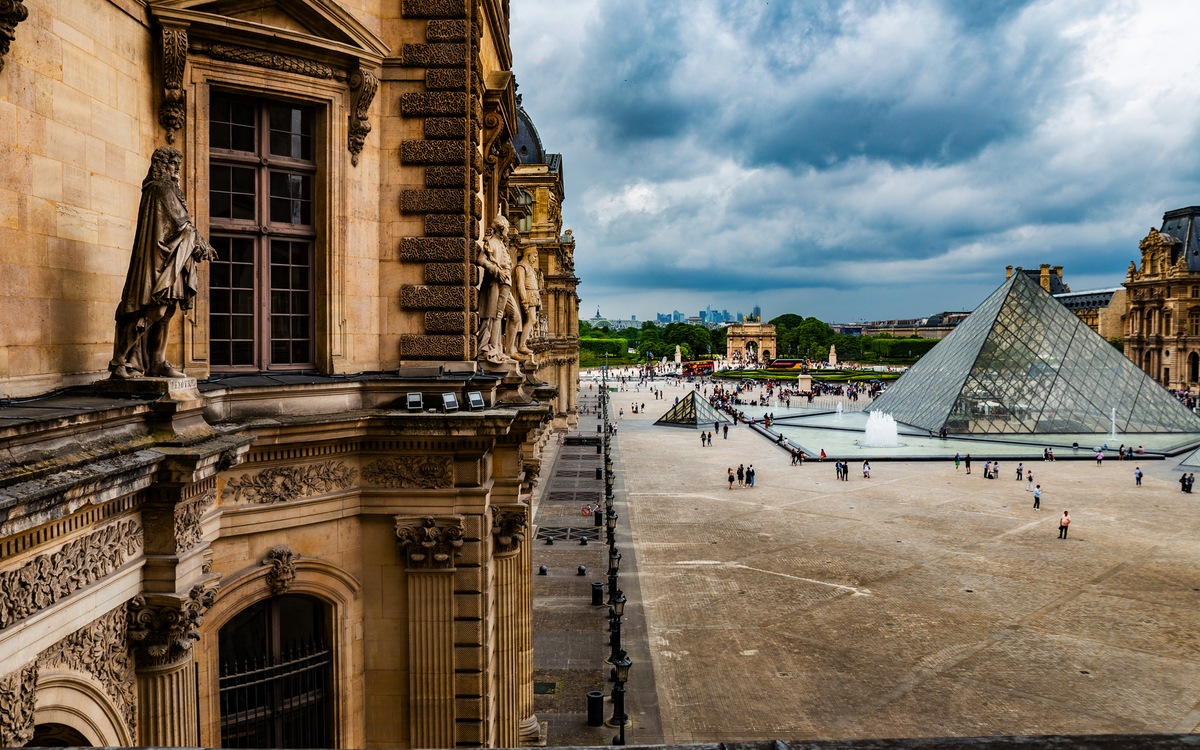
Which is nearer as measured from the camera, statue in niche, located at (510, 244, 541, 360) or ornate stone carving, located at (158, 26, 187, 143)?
ornate stone carving, located at (158, 26, 187, 143)

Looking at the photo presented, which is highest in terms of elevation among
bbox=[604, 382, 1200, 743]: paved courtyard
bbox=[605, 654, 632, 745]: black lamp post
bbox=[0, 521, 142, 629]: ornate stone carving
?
bbox=[0, 521, 142, 629]: ornate stone carving

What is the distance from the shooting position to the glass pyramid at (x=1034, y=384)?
54.5 m

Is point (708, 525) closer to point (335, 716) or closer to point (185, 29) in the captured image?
point (335, 716)

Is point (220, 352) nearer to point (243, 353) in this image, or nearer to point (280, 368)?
point (243, 353)

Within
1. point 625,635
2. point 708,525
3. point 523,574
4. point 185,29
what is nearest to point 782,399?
point 708,525

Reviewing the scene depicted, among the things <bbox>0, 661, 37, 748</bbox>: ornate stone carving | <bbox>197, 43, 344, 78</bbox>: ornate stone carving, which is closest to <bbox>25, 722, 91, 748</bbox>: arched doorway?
<bbox>0, 661, 37, 748</bbox>: ornate stone carving

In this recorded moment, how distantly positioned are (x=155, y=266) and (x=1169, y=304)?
113m

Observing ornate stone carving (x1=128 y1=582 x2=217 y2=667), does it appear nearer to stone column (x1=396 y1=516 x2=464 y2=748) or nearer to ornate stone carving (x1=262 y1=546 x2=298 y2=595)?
ornate stone carving (x1=262 y1=546 x2=298 y2=595)

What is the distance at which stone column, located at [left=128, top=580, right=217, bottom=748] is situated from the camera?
6.43 meters

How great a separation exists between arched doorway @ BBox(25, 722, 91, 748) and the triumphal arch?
562ft

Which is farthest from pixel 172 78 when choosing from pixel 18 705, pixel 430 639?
pixel 430 639

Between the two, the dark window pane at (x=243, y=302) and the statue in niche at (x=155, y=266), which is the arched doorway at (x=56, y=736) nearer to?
the statue in niche at (x=155, y=266)

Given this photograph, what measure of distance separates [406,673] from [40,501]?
5580 mm

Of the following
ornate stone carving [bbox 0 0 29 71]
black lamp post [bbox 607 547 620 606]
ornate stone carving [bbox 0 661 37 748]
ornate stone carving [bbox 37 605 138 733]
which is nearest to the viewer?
ornate stone carving [bbox 0 661 37 748]
